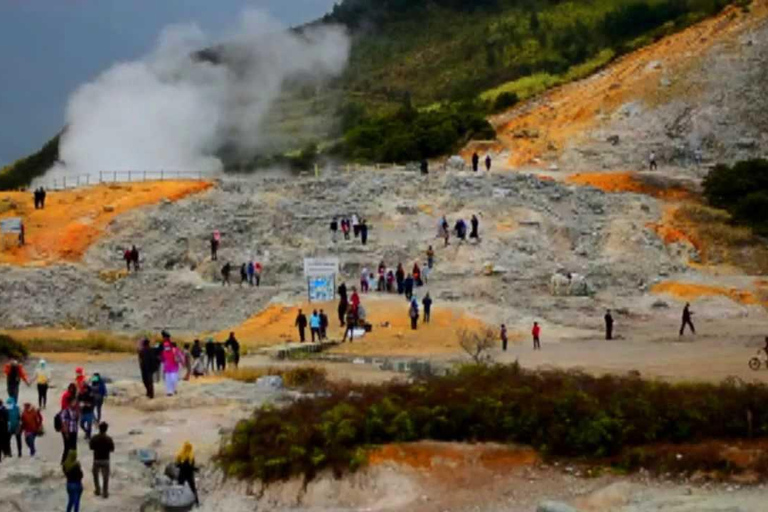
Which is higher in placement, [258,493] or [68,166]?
[68,166]

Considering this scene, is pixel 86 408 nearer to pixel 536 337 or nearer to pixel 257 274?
pixel 536 337

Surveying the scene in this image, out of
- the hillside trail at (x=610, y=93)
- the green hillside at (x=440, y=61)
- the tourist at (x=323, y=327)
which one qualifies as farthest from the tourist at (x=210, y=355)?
the green hillside at (x=440, y=61)

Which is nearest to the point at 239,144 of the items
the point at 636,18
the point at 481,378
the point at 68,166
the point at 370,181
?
the point at 68,166

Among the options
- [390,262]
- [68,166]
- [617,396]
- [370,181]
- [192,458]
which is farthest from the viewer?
[68,166]

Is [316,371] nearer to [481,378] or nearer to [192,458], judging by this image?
[481,378]

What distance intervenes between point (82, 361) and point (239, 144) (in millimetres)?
71747

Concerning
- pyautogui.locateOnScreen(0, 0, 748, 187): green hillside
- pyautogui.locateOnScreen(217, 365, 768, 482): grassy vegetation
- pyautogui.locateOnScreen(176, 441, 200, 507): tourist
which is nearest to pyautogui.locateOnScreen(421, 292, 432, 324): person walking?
pyautogui.locateOnScreen(217, 365, 768, 482): grassy vegetation

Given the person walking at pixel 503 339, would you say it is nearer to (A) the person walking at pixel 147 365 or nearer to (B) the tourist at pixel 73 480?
(A) the person walking at pixel 147 365

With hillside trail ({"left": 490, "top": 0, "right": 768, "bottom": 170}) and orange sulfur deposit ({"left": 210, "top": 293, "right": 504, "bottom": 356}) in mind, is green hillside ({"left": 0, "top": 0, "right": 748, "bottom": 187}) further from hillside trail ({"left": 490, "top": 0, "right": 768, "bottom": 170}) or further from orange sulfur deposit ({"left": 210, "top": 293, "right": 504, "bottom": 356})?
orange sulfur deposit ({"left": 210, "top": 293, "right": 504, "bottom": 356})

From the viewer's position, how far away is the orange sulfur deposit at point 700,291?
132 ft

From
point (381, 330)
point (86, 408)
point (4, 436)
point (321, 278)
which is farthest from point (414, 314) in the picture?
point (4, 436)

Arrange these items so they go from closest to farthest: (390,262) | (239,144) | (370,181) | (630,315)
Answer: (630,315) → (390,262) → (370,181) → (239,144)

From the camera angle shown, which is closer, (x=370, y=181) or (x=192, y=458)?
(x=192, y=458)

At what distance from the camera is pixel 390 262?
144ft
